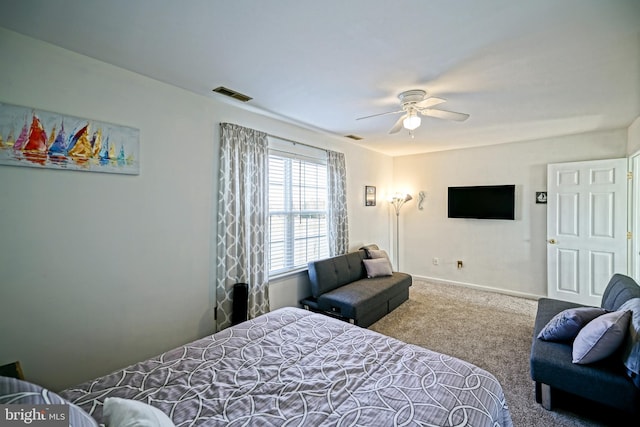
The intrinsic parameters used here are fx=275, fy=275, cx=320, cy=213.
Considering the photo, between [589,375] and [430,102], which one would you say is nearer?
[589,375]

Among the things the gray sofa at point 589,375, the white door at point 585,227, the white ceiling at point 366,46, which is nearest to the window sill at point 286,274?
the white ceiling at point 366,46

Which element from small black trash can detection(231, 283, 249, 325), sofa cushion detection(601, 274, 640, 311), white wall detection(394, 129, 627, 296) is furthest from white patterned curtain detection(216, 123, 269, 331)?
white wall detection(394, 129, 627, 296)

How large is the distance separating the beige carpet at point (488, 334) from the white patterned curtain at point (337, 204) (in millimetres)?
1228

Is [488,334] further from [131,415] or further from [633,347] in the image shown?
[131,415]

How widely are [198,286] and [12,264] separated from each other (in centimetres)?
127

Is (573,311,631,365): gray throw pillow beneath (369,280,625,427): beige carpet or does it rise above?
above

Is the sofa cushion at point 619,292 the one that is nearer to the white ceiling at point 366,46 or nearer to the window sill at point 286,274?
the white ceiling at point 366,46

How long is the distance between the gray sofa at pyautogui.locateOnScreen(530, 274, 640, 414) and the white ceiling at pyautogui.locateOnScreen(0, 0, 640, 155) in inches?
72.3

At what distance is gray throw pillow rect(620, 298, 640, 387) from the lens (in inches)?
64.3

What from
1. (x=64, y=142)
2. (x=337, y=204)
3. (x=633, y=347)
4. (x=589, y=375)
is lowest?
(x=589, y=375)

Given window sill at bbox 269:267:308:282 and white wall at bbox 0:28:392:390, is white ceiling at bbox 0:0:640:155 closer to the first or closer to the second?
white wall at bbox 0:28:392:390

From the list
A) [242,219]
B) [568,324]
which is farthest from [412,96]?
[568,324]

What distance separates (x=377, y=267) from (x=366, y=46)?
3068mm

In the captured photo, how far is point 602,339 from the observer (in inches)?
70.8
